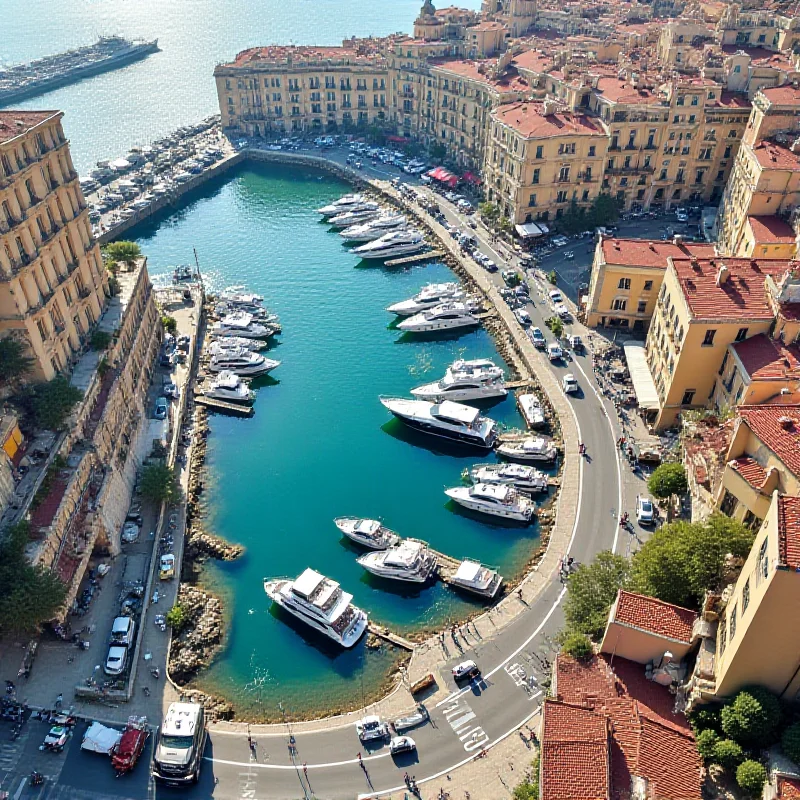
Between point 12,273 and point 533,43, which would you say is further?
point 533,43

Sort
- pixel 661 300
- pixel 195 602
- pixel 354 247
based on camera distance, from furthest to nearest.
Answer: pixel 354 247 → pixel 661 300 → pixel 195 602

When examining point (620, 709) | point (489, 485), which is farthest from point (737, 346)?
point (620, 709)

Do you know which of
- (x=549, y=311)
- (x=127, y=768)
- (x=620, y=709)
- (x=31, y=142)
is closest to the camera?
(x=620, y=709)

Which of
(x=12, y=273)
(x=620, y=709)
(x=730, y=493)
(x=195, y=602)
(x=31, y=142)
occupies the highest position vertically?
(x=31, y=142)

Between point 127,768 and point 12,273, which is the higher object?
point 12,273

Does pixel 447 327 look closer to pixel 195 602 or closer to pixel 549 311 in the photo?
pixel 549 311

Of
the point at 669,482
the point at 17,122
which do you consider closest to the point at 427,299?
the point at 669,482
